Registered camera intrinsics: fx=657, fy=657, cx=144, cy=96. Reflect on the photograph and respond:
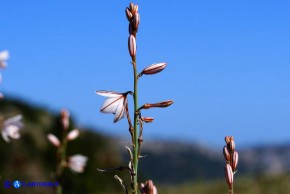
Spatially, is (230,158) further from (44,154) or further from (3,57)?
(44,154)

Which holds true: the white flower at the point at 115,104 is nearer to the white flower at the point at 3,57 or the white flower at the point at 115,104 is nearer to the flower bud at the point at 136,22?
the flower bud at the point at 136,22

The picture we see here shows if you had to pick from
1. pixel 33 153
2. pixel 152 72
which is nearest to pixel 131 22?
pixel 152 72

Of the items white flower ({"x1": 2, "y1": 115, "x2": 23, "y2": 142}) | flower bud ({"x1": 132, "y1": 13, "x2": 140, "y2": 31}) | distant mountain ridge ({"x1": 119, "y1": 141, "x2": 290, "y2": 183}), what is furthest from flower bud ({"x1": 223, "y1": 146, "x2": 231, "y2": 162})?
distant mountain ridge ({"x1": 119, "y1": 141, "x2": 290, "y2": 183})

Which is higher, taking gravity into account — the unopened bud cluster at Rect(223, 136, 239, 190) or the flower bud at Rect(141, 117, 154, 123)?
the flower bud at Rect(141, 117, 154, 123)

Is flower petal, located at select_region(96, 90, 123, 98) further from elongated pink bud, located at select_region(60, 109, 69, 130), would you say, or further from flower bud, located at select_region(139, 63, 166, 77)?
elongated pink bud, located at select_region(60, 109, 69, 130)

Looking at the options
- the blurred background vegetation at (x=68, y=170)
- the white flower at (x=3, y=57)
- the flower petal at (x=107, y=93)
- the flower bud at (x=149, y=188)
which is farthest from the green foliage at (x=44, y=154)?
the flower bud at (x=149, y=188)

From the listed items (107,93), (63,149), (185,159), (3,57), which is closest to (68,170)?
(63,149)
